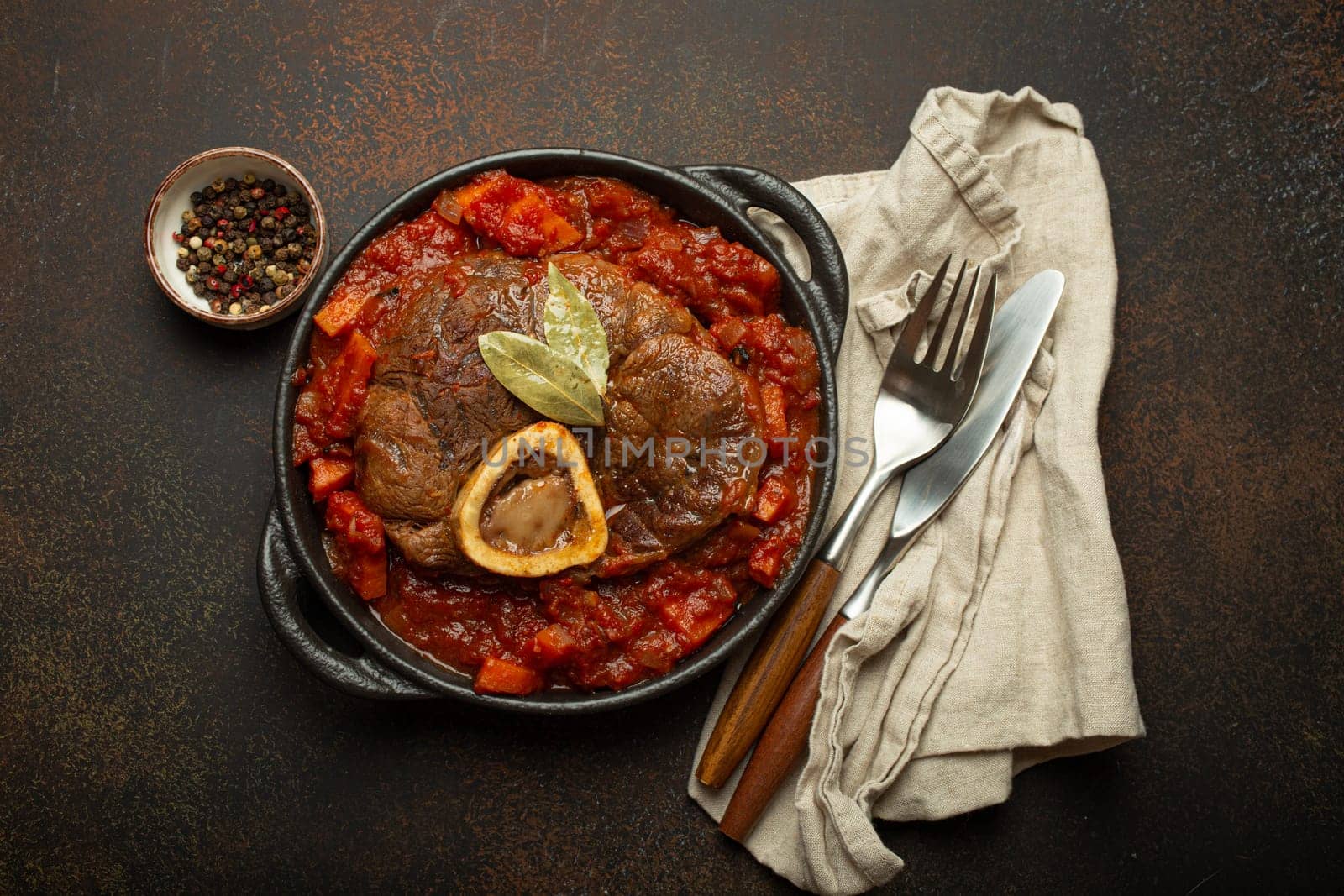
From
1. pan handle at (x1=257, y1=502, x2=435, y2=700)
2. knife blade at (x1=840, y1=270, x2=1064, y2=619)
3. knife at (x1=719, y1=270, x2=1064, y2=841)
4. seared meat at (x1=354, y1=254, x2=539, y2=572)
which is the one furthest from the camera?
knife blade at (x1=840, y1=270, x2=1064, y2=619)

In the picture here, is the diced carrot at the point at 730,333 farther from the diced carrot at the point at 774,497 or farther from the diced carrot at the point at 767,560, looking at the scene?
the diced carrot at the point at 767,560

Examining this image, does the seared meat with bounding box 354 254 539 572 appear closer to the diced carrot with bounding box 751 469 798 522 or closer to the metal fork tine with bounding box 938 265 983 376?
the diced carrot with bounding box 751 469 798 522

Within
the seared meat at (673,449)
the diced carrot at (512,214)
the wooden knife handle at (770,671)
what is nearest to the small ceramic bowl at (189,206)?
the diced carrot at (512,214)

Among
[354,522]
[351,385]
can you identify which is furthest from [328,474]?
[351,385]

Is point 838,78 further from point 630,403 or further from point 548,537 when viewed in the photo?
point 548,537

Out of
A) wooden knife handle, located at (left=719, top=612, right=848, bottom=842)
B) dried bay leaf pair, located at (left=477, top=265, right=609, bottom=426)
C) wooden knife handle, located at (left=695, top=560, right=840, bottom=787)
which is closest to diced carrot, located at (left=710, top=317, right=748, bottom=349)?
dried bay leaf pair, located at (left=477, top=265, right=609, bottom=426)

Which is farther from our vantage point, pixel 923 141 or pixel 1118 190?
pixel 1118 190

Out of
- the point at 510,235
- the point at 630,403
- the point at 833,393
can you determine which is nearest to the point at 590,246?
the point at 510,235
